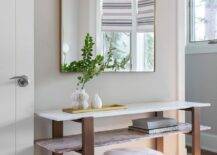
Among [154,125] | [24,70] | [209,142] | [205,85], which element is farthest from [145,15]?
[209,142]

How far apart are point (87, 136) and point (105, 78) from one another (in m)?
0.61

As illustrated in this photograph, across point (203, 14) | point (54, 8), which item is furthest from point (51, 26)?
point (203, 14)

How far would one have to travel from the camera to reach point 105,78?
229cm

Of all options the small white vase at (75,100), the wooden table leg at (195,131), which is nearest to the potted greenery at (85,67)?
the small white vase at (75,100)

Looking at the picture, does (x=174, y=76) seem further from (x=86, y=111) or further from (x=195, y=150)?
(x=86, y=111)

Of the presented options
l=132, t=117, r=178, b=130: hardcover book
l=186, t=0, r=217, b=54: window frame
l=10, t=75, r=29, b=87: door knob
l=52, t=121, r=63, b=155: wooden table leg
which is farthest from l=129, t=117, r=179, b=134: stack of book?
l=186, t=0, r=217, b=54: window frame

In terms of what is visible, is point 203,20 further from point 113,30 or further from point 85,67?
point 85,67

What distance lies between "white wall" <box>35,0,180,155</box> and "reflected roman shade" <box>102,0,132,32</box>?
32cm

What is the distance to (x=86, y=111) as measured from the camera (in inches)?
74.6

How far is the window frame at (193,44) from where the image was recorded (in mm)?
3564

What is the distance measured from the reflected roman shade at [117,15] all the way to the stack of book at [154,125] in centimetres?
66

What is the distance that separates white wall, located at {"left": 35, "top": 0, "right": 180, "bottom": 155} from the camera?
79.3 inches

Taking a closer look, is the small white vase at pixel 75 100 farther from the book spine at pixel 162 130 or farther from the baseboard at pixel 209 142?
the baseboard at pixel 209 142

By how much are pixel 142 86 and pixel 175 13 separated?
0.67m
